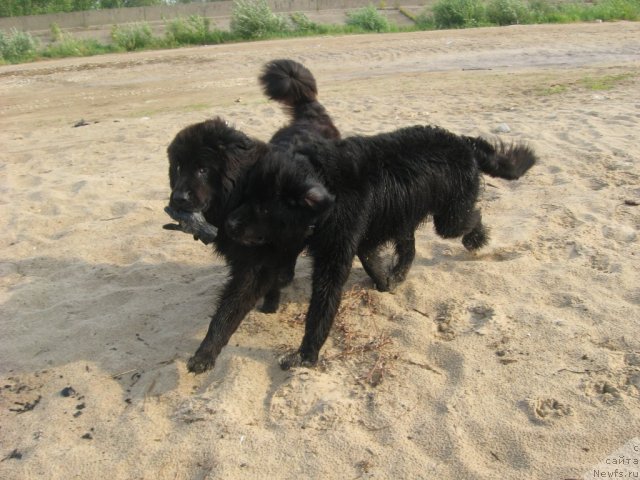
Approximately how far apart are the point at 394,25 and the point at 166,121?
16448 mm

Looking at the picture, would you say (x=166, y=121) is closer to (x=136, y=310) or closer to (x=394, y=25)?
(x=136, y=310)

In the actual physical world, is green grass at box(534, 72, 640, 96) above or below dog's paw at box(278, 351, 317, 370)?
above

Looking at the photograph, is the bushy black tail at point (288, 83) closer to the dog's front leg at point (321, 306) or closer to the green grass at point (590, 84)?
the dog's front leg at point (321, 306)

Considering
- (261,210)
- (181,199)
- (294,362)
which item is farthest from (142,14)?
(294,362)

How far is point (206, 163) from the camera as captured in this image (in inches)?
149

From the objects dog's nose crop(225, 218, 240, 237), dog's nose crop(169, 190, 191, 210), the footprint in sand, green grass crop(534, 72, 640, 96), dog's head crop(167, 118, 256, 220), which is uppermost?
dog's head crop(167, 118, 256, 220)

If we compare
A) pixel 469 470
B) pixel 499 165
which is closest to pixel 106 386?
pixel 469 470

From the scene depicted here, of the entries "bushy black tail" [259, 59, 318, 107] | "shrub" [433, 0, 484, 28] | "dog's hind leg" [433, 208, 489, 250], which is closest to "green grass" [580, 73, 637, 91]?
"bushy black tail" [259, 59, 318, 107]

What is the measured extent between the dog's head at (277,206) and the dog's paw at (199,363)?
2.39 ft

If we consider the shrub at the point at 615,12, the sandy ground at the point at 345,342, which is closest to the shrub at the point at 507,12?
the shrub at the point at 615,12

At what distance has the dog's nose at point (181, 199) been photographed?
3.68 metres

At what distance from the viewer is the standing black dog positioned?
11.9 ft

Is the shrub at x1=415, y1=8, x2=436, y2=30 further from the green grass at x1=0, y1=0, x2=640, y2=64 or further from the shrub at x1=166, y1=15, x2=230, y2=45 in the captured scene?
the shrub at x1=166, y1=15, x2=230, y2=45

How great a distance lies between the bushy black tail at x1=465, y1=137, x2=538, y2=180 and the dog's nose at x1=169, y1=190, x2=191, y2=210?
2.12 metres
